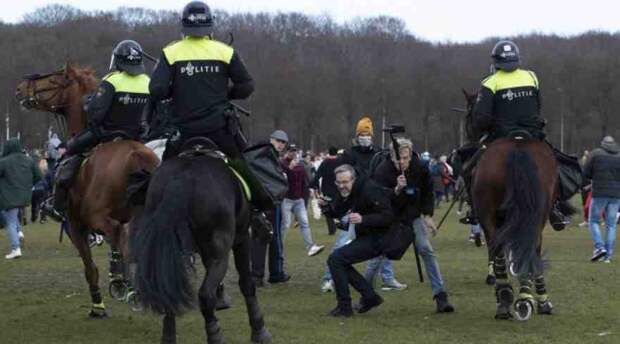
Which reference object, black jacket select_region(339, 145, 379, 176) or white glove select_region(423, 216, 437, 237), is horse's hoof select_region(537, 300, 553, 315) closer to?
white glove select_region(423, 216, 437, 237)

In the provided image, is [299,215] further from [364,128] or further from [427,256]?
[427,256]

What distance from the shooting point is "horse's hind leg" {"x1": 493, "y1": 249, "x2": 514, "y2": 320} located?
36.4 ft

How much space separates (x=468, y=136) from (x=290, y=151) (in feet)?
29.9

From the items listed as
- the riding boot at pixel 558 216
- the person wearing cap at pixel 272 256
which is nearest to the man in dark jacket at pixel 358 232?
the riding boot at pixel 558 216

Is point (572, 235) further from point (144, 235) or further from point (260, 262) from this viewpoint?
point (144, 235)

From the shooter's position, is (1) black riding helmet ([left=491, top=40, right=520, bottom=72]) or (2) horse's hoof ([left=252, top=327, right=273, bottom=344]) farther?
(1) black riding helmet ([left=491, top=40, right=520, bottom=72])

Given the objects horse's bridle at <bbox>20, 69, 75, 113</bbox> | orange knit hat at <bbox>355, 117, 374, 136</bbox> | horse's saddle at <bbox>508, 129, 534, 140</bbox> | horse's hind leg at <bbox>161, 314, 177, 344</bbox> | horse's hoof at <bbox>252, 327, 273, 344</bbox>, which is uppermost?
horse's bridle at <bbox>20, 69, 75, 113</bbox>

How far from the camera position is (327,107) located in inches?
3147

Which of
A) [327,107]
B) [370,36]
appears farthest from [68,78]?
[370,36]

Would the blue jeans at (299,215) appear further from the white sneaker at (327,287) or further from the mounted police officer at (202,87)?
the mounted police officer at (202,87)

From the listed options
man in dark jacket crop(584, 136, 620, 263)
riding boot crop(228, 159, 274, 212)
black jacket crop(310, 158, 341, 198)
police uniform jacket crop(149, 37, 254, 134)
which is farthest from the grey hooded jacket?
police uniform jacket crop(149, 37, 254, 134)

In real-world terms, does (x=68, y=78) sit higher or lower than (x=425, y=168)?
higher

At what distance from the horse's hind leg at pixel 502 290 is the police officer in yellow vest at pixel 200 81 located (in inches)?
139

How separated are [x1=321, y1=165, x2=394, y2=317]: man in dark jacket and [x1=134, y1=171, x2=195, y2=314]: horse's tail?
11.5ft
